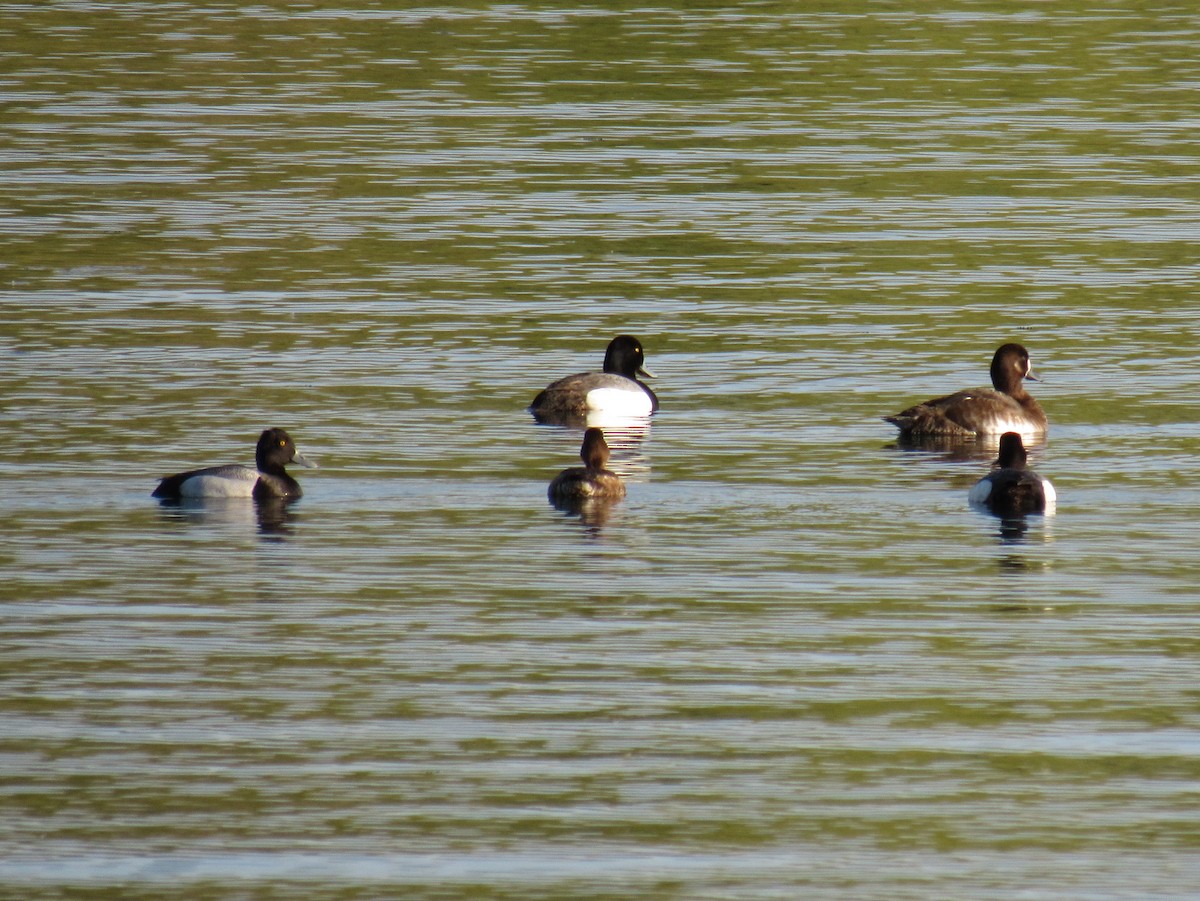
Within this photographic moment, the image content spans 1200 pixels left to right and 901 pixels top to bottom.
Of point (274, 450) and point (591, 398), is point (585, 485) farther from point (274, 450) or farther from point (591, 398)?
point (591, 398)

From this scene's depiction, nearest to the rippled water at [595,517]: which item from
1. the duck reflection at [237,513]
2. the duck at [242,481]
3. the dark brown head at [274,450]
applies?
the duck reflection at [237,513]

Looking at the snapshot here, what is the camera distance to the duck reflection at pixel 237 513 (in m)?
16.8

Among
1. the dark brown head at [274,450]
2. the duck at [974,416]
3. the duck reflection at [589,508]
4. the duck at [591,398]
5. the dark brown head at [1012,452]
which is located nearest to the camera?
the duck reflection at [589,508]

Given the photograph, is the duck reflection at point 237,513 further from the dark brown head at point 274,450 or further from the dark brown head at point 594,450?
the dark brown head at point 594,450

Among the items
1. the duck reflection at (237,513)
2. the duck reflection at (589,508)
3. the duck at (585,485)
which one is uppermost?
the duck at (585,485)

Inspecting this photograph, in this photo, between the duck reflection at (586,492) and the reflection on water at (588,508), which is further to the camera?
the duck reflection at (586,492)

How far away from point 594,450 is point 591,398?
2.75 m

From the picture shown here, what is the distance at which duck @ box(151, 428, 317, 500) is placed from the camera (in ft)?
56.7

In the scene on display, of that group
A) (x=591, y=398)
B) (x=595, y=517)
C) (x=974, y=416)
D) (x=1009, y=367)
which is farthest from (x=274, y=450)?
(x=1009, y=367)

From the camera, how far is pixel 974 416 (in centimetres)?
2019

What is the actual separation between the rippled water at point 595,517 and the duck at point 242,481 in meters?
0.15

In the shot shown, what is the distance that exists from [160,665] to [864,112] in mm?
28824

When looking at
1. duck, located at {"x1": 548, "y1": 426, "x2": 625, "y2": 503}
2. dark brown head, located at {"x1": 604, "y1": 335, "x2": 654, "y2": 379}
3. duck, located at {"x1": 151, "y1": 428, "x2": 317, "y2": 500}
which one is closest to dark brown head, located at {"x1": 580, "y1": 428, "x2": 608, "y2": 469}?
duck, located at {"x1": 548, "y1": 426, "x2": 625, "y2": 503}

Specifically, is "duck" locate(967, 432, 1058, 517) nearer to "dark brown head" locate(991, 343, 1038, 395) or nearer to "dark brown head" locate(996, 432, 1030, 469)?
"dark brown head" locate(996, 432, 1030, 469)
